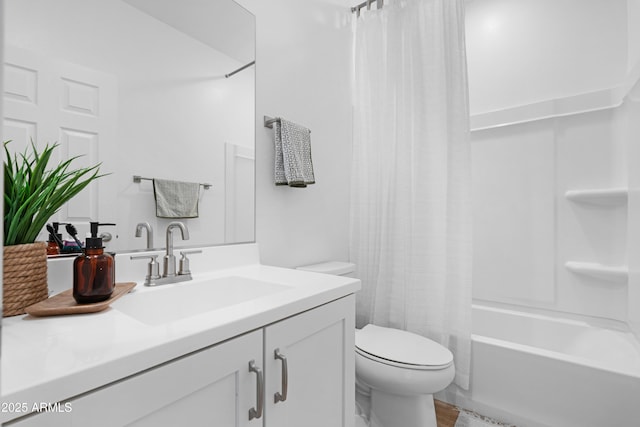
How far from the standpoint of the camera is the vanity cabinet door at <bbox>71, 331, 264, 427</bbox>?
1.60 feet

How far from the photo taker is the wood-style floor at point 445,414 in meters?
1.53

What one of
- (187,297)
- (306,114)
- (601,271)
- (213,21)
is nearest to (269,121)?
(306,114)

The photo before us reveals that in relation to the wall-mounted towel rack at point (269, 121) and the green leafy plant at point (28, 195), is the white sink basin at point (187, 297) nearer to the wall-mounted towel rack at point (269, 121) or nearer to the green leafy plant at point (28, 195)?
the green leafy plant at point (28, 195)

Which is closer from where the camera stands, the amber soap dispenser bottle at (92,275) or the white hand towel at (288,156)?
the amber soap dispenser bottle at (92,275)

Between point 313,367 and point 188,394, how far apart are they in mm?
388

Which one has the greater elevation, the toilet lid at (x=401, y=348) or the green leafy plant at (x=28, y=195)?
the green leafy plant at (x=28, y=195)

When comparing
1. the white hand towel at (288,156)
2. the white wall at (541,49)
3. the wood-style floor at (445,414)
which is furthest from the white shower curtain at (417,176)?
the white wall at (541,49)

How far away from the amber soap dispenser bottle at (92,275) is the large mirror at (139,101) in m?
0.20

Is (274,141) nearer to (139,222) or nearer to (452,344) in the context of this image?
(139,222)

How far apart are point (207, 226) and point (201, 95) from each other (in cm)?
51

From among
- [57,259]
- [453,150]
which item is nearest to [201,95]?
[57,259]

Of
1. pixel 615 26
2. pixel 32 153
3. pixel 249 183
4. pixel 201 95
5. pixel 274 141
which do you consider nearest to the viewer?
pixel 32 153

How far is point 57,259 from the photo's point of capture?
86 cm

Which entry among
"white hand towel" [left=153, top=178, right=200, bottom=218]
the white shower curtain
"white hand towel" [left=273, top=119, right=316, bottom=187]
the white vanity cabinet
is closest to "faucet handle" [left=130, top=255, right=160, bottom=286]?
"white hand towel" [left=153, top=178, right=200, bottom=218]
